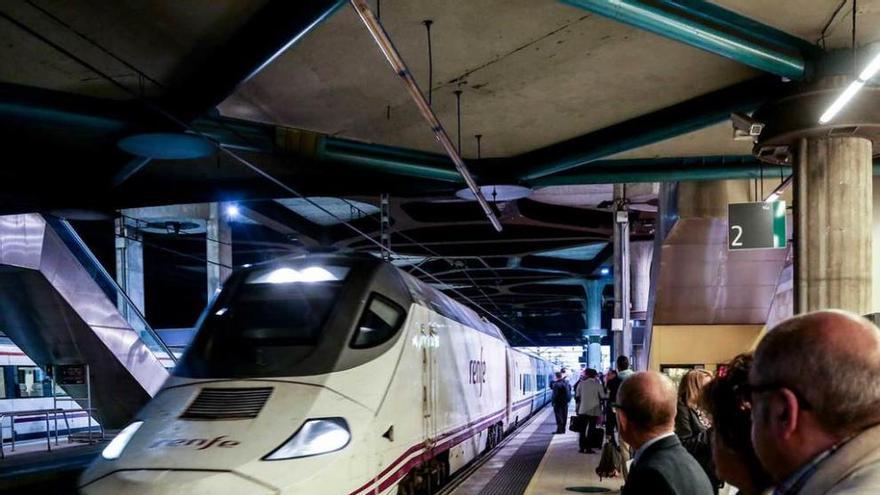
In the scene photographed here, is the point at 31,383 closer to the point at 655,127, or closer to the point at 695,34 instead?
the point at 655,127

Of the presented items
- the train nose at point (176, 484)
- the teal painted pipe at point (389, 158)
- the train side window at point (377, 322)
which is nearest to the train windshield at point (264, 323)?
the train side window at point (377, 322)

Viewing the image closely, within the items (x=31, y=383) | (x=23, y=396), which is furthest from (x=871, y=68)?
(x=31, y=383)

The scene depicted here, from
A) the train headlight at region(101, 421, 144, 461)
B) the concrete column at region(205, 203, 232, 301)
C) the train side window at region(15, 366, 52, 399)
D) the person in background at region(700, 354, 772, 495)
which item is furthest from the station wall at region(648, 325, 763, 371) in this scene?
the person in background at region(700, 354, 772, 495)

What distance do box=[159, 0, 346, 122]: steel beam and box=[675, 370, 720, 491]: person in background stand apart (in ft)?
13.5

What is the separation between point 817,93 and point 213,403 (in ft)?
21.5

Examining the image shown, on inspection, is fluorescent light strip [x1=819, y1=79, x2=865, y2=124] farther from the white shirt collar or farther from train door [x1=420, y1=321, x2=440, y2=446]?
train door [x1=420, y1=321, x2=440, y2=446]

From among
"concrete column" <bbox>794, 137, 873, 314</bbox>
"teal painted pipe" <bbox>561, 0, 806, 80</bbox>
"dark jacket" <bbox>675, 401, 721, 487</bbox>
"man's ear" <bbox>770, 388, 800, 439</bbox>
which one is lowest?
"dark jacket" <bbox>675, 401, 721, 487</bbox>

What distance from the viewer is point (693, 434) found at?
484 cm

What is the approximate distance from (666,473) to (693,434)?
8.05 feet

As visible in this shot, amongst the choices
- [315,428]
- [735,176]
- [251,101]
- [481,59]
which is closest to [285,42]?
[481,59]

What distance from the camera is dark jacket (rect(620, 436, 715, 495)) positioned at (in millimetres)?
2584

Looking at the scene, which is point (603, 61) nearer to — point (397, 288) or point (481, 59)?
point (481, 59)

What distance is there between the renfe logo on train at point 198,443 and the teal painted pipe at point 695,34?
4324 mm

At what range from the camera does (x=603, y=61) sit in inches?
323
